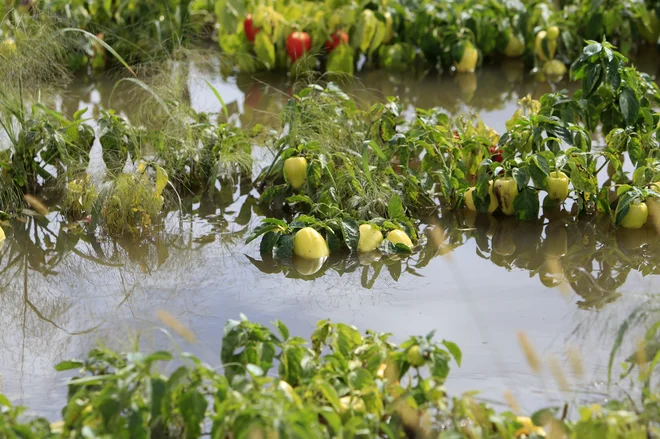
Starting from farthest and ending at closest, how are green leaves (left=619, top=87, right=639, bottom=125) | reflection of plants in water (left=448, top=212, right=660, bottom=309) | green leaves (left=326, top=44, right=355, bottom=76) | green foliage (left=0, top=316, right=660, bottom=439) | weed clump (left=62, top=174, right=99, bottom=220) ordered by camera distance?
green leaves (left=326, top=44, right=355, bottom=76), green leaves (left=619, top=87, right=639, bottom=125), weed clump (left=62, top=174, right=99, bottom=220), reflection of plants in water (left=448, top=212, right=660, bottom=309), green foliage (left=0, top=316, right=660, bottom=439)

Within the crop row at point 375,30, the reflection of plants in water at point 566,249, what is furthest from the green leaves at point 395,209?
the crop row at point 375,30

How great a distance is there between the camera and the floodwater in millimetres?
2535

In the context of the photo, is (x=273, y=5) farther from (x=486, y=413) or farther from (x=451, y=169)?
(x=486, y=413)

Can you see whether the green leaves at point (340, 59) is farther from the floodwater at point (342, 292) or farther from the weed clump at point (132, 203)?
the weed clump at point (132, 203)

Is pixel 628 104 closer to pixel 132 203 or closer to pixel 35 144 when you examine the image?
pixel 132 203

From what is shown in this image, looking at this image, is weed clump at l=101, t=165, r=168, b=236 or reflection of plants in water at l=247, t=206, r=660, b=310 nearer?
reflection of plants in water at l=247, t=206, r=660, b=310

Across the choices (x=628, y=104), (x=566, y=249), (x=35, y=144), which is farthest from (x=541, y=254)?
(x=35, y=144)

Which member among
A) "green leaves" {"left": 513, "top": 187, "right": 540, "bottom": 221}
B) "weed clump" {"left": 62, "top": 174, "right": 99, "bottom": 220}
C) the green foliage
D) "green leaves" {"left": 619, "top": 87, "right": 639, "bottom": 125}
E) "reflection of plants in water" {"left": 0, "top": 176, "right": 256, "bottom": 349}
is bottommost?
"green leaves" {"left": 513, "top": 187, "right": 540, "bottom": 221}

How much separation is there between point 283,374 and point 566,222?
1.65 meters

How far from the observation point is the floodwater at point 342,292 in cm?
254

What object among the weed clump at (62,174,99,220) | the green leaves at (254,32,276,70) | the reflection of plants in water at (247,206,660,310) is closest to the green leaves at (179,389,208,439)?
the reflection of plants in water at (247,206,660,310)

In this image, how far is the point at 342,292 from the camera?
2984 millimetres

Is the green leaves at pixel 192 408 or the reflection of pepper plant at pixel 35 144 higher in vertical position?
the green leaves at pixel 192 408

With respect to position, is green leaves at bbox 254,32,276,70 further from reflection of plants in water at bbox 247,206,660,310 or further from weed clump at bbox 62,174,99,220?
reflection of plants in water at bbox 247,206,660,310
